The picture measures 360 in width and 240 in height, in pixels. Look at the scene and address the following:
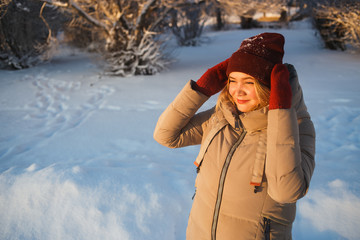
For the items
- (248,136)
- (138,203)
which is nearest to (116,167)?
(138,203)

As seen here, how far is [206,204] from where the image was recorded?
118 cm

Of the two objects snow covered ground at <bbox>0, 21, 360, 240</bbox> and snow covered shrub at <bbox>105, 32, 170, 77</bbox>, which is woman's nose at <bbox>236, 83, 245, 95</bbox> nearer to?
snow covered ground at <bbox>0, 21, 360, 240</bbox>

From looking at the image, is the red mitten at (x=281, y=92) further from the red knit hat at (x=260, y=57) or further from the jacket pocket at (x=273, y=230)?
the jacket pocket at (x=273, y=230)

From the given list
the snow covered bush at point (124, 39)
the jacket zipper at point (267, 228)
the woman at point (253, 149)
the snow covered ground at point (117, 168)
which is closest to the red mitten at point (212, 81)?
the woman at point (253, 149)

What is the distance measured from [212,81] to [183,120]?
0.85 ft

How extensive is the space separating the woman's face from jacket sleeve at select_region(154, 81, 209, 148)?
168 mm

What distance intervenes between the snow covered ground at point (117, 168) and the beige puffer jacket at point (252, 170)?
0.86 metres

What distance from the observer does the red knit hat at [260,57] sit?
44.7 inches

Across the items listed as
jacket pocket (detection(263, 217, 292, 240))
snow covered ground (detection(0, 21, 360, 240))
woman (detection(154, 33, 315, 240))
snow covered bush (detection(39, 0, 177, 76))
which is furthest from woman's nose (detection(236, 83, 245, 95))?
snow covered bush (detection(39, 0, 177, 76))

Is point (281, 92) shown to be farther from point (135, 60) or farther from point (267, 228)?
point (135, 60)

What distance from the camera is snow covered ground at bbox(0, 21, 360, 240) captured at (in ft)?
6.21

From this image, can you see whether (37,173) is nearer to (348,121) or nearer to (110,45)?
(348,121)

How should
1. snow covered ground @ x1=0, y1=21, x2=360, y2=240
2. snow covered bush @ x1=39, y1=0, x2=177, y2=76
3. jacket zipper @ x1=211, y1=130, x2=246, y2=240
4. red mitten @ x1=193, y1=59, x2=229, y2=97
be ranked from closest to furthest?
jacket zipper @ x1=211, y1=130, x2=246, y2=240 → red mitten @ x1=193, y1=59, x2=229, y2=97 → snow covered ground @ x1=0, y1=21, x2=360, y2=240 → snow covered bush @ x1=39, y1=0, x2=177, y2=76

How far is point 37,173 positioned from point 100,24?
5.74m
